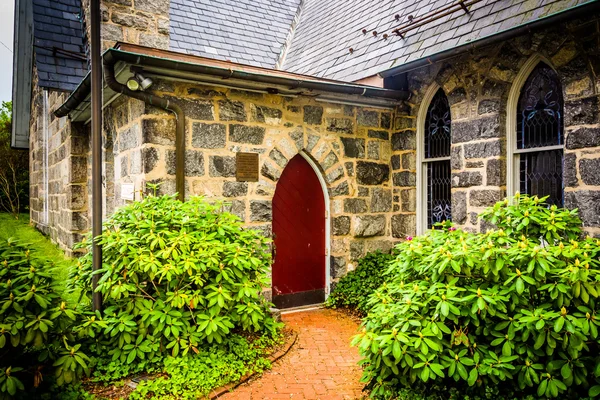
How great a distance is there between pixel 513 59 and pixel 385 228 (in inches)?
123

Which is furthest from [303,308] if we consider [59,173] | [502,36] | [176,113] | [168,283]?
[59,173]

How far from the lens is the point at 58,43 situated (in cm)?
862

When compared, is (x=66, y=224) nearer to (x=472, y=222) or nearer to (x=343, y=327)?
(x=343, y=327)

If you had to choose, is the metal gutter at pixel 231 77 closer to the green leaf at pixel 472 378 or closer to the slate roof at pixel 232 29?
the slate roof at pixel 232 29

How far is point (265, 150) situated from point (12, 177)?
52.1 ft

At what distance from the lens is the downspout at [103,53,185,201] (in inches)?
204

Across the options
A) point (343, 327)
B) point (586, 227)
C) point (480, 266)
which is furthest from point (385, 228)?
point (480, 266)

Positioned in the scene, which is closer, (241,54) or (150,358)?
(150,358)

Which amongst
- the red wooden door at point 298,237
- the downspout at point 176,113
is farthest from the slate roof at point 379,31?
the downspout at point 176,113

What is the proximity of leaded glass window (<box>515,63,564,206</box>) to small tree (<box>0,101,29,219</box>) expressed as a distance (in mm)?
17107

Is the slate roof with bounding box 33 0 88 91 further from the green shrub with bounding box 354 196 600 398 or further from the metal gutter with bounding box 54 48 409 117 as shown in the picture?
the green shrub with bounding box 354 196 600 398

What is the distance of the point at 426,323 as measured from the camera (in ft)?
11.5

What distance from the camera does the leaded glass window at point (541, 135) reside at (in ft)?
17.1

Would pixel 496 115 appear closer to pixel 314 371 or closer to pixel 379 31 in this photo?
pixel 379 31
